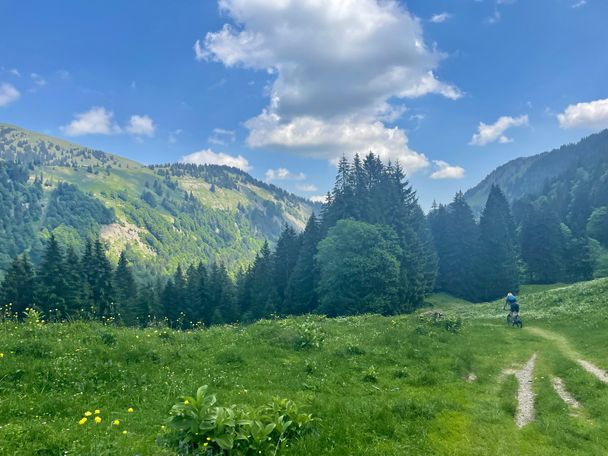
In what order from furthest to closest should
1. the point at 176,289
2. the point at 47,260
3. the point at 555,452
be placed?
the point at 176,289 < the point at 47,260 < the point at 555,452

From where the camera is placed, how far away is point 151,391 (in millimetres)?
13305

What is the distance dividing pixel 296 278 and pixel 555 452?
71625 millimetres

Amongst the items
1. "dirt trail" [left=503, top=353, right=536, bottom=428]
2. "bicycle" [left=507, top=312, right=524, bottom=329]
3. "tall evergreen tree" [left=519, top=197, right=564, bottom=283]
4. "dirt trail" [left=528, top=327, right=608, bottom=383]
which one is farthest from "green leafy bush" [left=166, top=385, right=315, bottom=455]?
"tall evergreen tree" [left=519, top=197, right=564, bottom=283]

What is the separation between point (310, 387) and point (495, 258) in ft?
266

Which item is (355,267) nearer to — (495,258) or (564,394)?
(495,258)

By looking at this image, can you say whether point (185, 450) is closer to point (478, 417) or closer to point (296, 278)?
point (478, 417)

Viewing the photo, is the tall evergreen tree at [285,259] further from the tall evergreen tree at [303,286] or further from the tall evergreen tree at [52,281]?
the tall evergreen tree at [52,281]

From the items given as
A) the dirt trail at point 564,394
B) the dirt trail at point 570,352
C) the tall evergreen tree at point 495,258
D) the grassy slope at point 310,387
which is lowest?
the dirt trail at point 564,394

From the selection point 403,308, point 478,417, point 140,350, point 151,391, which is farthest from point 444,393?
point 403,308

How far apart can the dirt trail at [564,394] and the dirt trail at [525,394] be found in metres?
0.96

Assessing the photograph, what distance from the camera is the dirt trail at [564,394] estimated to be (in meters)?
15.1

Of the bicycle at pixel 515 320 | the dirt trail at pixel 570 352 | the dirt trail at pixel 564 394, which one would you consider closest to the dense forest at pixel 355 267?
the bicycle at pixel 515 320

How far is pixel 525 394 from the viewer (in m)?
16.8

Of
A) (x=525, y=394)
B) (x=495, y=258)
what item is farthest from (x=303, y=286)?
(x=525, y=394)
